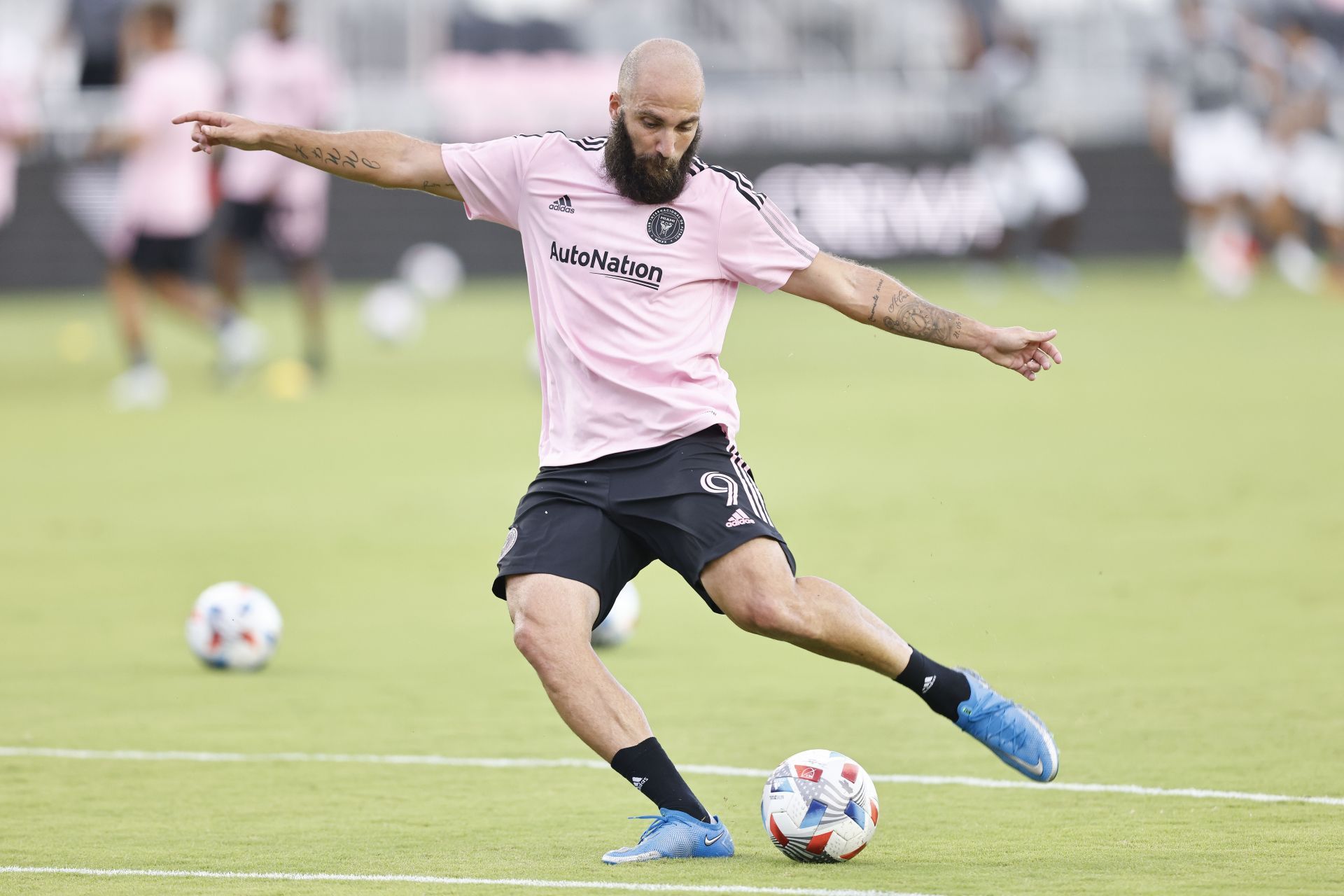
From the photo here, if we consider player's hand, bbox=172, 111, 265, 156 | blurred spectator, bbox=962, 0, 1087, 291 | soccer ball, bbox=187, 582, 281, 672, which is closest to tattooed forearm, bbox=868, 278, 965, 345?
player's hand, bbox=172, 111, 265, 156

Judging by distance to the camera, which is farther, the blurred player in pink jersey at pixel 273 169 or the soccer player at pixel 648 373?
the blurred player in pink jersey at pixel 273 169

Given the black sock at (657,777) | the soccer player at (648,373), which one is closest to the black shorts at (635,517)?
the soccer player at (648,373)

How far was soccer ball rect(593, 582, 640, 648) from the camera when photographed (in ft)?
29.7

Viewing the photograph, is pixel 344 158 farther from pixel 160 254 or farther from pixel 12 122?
pixel 12 122

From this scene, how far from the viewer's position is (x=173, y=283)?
59.0ft

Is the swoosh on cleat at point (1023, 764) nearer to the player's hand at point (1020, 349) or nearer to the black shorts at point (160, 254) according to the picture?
the player's hand at point (1020, 349)

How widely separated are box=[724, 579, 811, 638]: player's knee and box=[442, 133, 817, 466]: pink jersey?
0.55 meters

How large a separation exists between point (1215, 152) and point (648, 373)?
24.8m

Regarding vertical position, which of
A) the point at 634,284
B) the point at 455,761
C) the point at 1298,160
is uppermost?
the point at 1298,160

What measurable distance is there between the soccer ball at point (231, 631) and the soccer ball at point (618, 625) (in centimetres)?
137

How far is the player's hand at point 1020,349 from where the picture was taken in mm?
6086

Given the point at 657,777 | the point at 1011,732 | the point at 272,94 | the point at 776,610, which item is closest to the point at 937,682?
the point at 1011,732

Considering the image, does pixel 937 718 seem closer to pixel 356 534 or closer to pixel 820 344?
pixel 356 534

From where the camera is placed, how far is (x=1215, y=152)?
29.5 m
